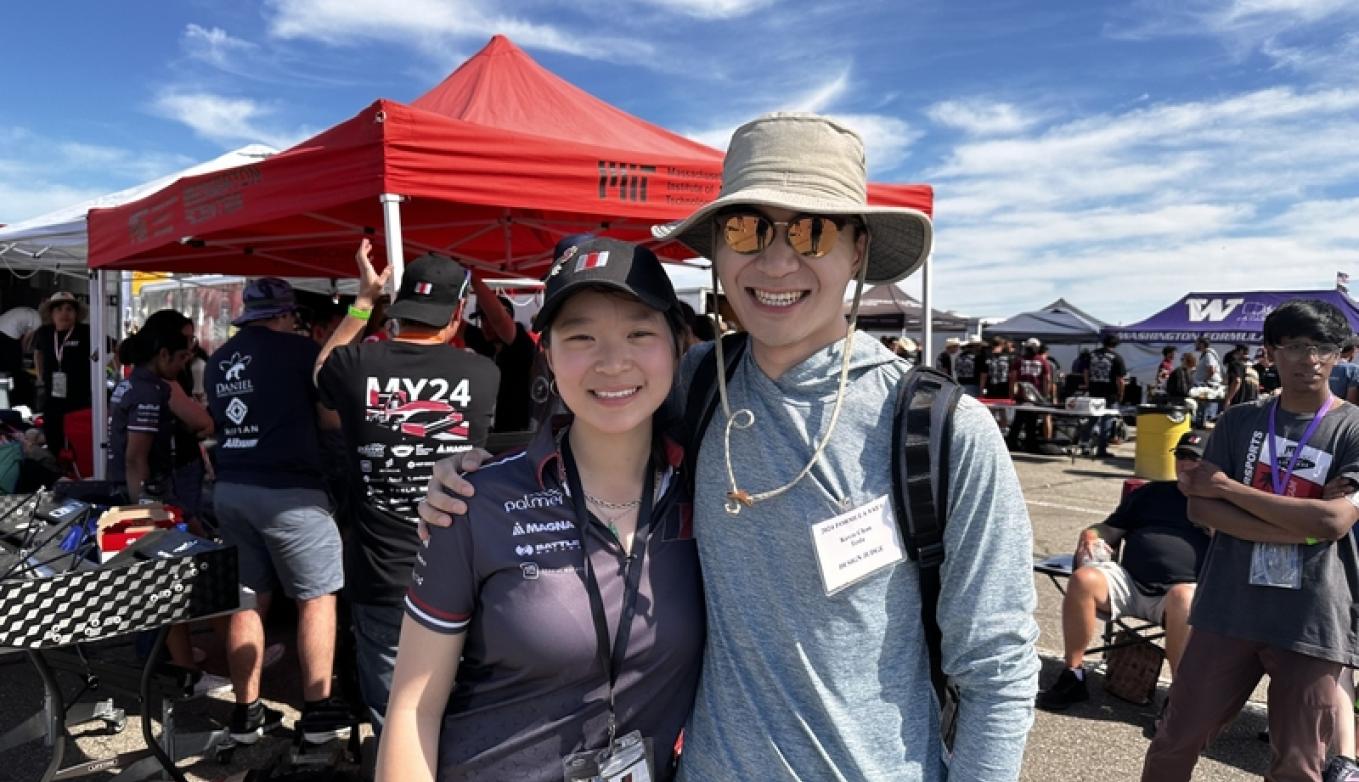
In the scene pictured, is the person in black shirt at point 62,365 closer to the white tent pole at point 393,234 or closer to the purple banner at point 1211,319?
the white tent pole at point 393,234

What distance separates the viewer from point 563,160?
3996 millimetres

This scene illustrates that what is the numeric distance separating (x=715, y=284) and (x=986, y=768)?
2.69 feet

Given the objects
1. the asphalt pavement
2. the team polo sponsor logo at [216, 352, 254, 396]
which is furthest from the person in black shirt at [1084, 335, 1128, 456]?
the team polo sponsor logo at [216, 352, 254, 396]

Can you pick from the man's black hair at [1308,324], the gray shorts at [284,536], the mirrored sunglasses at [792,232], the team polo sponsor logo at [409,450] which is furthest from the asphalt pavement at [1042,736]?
the mirrored sunglasses at [792,232]

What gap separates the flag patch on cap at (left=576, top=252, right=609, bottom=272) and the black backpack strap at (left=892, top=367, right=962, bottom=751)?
0.47 metres

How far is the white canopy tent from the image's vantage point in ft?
19.3

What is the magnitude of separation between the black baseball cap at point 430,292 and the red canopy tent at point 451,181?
0.51 meters

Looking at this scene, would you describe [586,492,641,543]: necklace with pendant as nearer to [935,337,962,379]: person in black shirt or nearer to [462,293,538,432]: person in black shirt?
[462,293,538,432]: person in black shirt

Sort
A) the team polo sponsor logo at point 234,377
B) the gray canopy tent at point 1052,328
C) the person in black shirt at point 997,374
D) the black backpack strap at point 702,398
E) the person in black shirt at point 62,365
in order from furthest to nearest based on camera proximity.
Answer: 1. the gray canopy tent at point 1052,328
2. the person in black shirt at point 997,374
3. the person in black shirt at point 62,365
4. the team polo sponsor logo at point 234,377
5. the black backpack strap at point 702,398

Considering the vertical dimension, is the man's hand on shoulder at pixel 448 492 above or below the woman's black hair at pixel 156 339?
below

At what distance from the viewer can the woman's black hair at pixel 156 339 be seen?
165 inches

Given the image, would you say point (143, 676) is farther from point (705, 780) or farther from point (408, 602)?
point (705, 780)

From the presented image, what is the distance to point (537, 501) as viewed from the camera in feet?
4.17

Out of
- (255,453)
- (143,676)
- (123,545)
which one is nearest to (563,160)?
(255,453)
